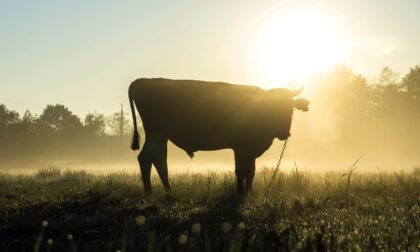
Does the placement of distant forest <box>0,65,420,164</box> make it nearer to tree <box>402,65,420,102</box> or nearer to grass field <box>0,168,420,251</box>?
tree <box>402,65,420,102</box>

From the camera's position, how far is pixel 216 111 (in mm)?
10633

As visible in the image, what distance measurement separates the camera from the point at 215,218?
708cm

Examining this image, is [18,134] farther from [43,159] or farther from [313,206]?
[313,206]

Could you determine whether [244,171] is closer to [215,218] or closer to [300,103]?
[300,103]

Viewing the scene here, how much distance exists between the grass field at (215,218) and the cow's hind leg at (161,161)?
221 mm

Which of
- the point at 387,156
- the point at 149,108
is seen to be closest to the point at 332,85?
the point at 387,156

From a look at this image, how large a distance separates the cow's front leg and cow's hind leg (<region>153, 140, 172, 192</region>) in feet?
5.08

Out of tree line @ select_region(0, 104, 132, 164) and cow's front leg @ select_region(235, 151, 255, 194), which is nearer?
cow's front leg @ select_region(235, 151, 255, 194)

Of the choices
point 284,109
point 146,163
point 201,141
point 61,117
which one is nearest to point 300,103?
point 284,109

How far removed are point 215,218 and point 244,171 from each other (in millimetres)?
3153

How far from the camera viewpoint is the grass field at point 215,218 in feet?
16.3

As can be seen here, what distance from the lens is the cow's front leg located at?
10.1m

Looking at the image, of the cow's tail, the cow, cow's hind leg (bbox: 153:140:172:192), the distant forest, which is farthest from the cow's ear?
the distant forest

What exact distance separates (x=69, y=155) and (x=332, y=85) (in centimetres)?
4747
